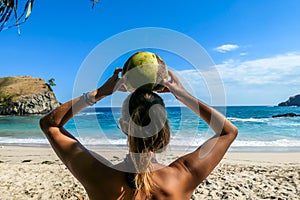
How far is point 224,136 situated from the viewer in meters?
1.53

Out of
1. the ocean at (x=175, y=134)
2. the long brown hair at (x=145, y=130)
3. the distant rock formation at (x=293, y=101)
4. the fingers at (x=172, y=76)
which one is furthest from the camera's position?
the distant rock formation at (x=293, y=101)

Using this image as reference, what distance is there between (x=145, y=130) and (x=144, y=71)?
1.89ft

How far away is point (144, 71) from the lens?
1.83 m

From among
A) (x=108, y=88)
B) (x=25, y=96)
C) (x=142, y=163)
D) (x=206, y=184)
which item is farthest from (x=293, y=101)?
(x=142, y=163)

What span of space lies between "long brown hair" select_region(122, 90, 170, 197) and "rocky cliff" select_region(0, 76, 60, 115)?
65.7 meters

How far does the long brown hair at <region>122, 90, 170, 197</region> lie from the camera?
1339mm

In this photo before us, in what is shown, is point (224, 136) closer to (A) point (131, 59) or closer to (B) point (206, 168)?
(B) point (206, 168)

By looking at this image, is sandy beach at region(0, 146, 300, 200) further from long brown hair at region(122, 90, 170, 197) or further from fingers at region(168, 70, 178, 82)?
long brown hair at region(122, 90, 170, 197)

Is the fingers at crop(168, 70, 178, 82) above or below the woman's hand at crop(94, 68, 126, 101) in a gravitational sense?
above

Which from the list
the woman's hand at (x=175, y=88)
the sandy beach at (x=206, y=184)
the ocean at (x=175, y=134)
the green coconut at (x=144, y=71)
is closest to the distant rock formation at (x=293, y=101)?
the ocean at (x=175, y=134)

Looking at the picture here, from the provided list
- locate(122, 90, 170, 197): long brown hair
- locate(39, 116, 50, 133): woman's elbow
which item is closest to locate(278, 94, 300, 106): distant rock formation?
locate(122, 90, 170, 197): long brown hair

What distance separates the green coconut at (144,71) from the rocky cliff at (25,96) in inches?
2568

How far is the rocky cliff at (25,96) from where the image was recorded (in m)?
65.8

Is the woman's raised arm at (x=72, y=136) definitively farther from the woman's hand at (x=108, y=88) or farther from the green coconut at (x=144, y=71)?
the green coconut at (x=144, y=71)
